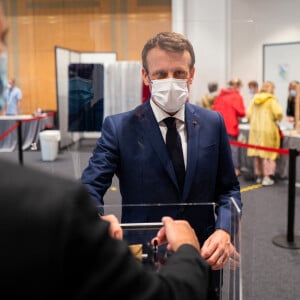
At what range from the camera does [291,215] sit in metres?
4.39

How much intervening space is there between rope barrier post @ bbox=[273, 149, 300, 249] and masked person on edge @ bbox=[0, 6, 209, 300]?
3.81 meters

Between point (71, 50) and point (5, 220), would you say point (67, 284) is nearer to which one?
point (5, 220)

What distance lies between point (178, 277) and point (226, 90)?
6.52 m

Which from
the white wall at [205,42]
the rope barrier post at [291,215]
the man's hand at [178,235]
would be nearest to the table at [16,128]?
the white wall at [205,42]

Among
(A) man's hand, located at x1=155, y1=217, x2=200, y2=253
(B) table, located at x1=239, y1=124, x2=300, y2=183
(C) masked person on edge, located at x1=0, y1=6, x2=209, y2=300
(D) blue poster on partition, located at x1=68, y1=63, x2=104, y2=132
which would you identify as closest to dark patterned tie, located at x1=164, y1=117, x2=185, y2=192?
(A) man's hand, located at x1=155, y1=217, x2=200, y2=253

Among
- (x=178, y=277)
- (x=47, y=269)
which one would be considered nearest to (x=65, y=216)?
(x=47, y=269)

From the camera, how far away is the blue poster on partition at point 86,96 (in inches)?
95.7

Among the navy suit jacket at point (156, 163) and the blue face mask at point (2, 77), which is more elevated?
the blue face mask at point (2, 77)

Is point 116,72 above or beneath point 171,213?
above

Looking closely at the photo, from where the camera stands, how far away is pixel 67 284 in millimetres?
538

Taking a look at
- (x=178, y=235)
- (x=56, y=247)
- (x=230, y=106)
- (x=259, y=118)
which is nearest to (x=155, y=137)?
(x=178, y=235)

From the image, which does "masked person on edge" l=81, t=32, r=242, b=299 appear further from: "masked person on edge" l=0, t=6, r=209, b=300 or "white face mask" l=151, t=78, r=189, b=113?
"masked person on edge" l=0, t=6, r=209, b=300

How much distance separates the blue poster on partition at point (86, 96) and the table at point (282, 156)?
3.90 meters

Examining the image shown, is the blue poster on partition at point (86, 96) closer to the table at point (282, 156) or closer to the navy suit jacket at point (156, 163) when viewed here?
the navy suit jacket at point (156, 163)
